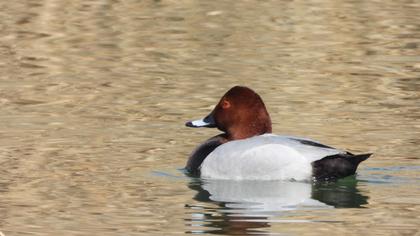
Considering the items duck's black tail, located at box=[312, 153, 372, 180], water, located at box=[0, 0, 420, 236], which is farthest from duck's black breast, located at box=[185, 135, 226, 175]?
duck's black tail, located at box=[312, 153, 372, 180]

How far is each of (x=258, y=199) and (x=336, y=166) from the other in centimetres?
69

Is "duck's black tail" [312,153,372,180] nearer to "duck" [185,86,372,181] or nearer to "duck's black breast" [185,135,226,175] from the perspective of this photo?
"duck" [185,86,372,181]

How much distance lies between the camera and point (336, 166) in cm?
919

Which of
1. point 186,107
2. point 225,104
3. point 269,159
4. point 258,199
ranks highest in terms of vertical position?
point 225,104

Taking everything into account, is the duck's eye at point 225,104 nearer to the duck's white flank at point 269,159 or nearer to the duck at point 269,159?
the duck at point 269,159

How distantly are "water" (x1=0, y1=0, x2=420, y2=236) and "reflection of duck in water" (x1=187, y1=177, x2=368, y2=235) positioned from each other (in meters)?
0.01

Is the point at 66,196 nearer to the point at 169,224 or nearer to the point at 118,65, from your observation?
the point at 169,224

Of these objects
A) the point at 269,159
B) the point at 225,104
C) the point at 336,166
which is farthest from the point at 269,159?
the point at 225,104

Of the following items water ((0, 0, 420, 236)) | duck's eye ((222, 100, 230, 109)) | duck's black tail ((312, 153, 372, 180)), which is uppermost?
duck's eye ((222, 100, 230, 109))

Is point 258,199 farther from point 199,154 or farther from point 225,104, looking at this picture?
point 225,104

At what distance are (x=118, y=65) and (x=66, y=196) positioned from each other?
6.05 m

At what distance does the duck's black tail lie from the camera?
30.0 ft

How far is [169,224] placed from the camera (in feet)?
26.1

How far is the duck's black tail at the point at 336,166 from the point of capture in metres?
9.14
